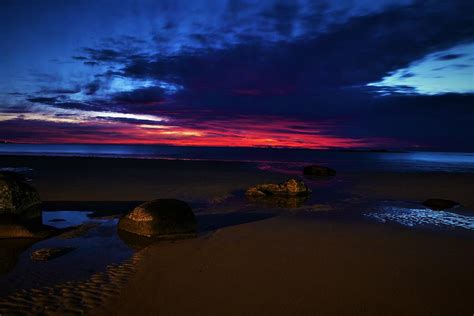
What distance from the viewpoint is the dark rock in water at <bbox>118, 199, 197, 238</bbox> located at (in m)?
9.31

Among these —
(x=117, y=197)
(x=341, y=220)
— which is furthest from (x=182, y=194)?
(x=341, y=220)

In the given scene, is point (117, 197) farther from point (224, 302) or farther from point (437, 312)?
point (437, 312)

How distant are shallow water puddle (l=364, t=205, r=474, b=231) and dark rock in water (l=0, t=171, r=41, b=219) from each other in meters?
11.4

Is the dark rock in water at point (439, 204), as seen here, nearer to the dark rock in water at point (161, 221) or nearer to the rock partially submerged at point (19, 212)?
the dark rock in water at point (161, 221)

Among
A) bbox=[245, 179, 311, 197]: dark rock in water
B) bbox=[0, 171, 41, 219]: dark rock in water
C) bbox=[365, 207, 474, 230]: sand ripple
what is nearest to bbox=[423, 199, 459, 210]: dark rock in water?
bbox=[365, 207, 474, 230]: sand ripple

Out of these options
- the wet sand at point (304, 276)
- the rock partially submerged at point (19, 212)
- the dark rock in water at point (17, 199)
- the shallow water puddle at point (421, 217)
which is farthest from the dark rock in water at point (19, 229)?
the shallow water puddle at point (421, 217)

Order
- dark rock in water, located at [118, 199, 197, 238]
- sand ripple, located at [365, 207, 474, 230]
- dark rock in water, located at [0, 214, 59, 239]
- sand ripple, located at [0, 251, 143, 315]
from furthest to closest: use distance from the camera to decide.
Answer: sand ripple, located at [365, 207, 474, 230] < dark rock in water, located at [118, 199, 197, 238] < dark rock in water, located at [0, 214, 59, 239] < sand ripple, located at [0, 251, 143, 315]

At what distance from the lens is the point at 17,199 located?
384 inches

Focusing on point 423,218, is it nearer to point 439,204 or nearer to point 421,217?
point 421,217

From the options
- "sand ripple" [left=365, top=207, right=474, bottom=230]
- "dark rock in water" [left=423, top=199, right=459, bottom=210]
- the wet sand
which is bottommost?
the wet sand

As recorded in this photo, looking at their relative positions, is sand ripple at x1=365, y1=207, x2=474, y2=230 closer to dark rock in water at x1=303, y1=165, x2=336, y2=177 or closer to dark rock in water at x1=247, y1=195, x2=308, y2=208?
dark rock in water at x1=247, y1=195, x2=308, y2=208

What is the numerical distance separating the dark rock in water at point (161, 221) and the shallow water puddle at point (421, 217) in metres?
6.84

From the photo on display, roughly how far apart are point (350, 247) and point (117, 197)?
11.5 m

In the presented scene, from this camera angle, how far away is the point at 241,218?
11.9 meters
